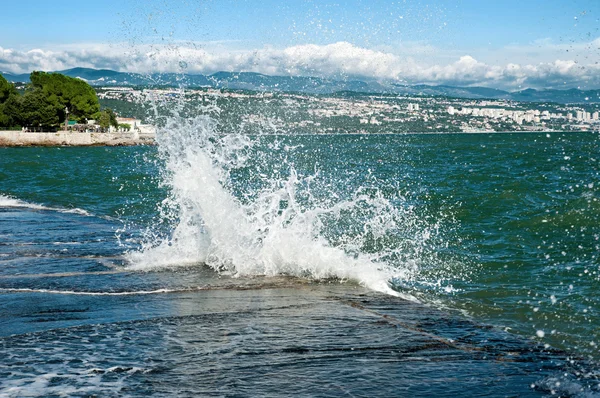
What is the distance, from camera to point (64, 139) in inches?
3981

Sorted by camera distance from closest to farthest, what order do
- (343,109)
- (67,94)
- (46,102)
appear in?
Answer: (343,109), (46,102), (67,94)

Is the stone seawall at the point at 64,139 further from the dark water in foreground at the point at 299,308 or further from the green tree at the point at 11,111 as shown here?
the dark water in foreground at the point at 299,308

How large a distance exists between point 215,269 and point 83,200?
15.0m

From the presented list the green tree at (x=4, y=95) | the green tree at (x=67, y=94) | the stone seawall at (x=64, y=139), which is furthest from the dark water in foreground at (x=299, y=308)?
the green tree at (x=67, y=94)

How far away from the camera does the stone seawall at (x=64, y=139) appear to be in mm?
95188

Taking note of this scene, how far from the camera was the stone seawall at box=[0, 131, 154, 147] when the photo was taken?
9519cm

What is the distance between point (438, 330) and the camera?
21.4 feet

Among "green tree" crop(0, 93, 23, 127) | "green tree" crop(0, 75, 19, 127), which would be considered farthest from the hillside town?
"green tree" crop(0, 75, 19, 127)

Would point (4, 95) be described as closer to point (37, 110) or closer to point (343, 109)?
point (37, 110)

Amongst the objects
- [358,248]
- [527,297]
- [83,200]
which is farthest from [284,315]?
[83,200]

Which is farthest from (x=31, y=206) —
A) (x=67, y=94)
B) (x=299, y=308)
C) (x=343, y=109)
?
(x=67, y=94)

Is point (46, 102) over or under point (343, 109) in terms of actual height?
under

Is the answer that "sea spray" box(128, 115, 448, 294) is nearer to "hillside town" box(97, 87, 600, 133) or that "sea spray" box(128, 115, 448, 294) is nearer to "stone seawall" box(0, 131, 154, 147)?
"hillside town" box(97, 87, 600, 133)

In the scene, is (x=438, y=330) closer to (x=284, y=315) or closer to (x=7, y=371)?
(x=284, y=315)
